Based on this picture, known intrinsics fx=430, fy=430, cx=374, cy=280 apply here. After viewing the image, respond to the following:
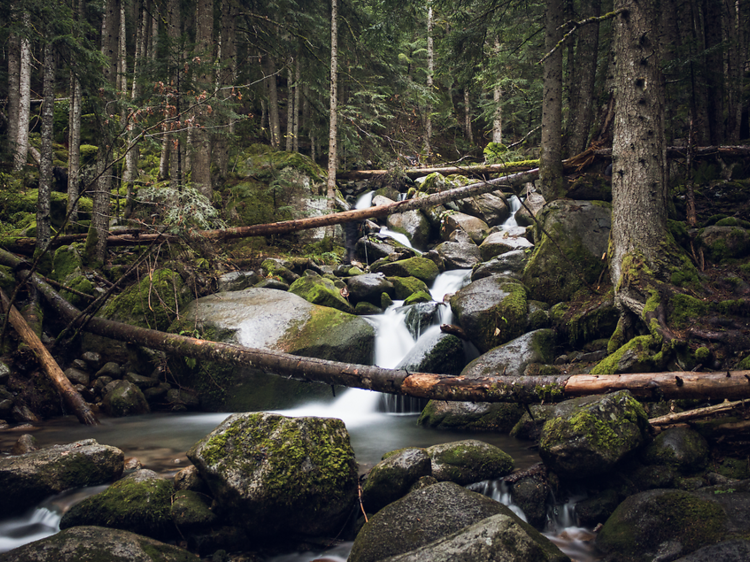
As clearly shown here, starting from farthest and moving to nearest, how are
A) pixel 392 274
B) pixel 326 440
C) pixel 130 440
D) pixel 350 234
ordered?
pixel 350 234 → pixel 392 274 → pixel 130 440 → pixel 326 440

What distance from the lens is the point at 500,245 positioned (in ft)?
45.6

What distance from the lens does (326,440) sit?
421cm

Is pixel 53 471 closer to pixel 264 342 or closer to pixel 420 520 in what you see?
pixel 420 520

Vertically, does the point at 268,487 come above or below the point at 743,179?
below

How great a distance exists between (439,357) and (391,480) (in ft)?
13.5

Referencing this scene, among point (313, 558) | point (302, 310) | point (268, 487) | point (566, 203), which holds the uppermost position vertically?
point (566, 203)

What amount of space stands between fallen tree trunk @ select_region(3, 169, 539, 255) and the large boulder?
1.77 meters

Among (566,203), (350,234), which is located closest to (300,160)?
(350,234)

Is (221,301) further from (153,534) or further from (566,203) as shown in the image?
(566,203)

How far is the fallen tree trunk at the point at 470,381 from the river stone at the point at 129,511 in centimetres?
243

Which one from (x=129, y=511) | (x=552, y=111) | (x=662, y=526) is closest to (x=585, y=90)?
(x=552, y=111)

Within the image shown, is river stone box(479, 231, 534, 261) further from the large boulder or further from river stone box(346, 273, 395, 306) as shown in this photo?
the large boulder

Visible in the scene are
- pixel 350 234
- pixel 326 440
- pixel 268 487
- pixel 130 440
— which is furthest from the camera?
pixel 350 234

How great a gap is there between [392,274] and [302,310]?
4966 mm
